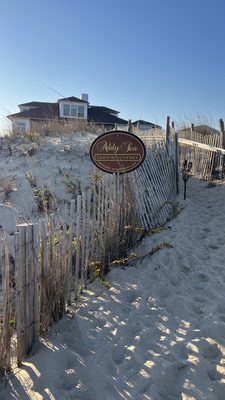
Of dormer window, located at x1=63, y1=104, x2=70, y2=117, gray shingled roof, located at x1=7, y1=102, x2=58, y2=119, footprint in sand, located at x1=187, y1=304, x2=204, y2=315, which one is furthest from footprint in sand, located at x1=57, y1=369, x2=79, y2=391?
dormer window, located at x1=63, y1=104, x2=70, y2=117

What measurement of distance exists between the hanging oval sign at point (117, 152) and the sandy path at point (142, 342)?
1525 millimetres

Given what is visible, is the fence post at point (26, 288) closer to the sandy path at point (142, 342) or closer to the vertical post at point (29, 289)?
the vertical post at point (29, 289)

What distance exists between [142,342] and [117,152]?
3.26 metres

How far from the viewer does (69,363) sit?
318 cm

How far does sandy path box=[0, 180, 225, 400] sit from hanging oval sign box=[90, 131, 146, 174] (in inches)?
60.0

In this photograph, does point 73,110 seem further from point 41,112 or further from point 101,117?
point 41,112

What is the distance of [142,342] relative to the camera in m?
3.53

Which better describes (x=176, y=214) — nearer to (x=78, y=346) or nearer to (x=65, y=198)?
(x=65, y=198)

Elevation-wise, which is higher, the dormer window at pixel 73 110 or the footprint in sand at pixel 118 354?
the dormer window at pixel 73 110

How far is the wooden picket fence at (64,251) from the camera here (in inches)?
123

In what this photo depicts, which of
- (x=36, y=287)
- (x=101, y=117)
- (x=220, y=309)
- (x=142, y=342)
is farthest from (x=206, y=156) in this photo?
(x=101, y=117)

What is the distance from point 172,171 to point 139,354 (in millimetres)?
6978

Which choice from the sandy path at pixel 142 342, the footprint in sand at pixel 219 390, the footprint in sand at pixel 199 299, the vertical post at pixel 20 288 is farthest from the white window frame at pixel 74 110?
the footprint in sand at pixel 219 390

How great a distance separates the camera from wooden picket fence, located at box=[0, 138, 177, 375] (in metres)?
3.13
